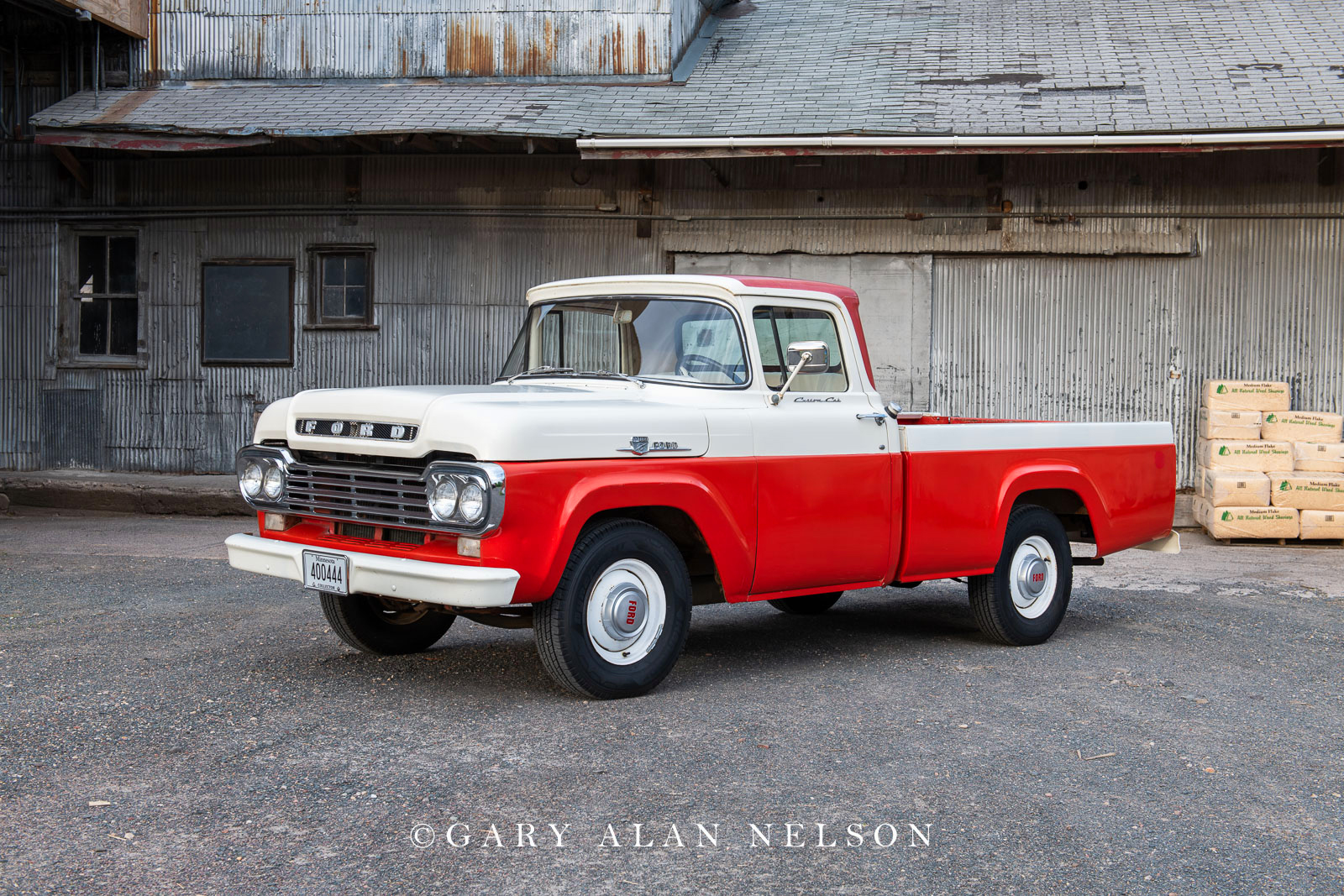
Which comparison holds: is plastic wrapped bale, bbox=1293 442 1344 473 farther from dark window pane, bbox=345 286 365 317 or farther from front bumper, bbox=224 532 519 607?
dark window pane, bbox=345 286 365 317

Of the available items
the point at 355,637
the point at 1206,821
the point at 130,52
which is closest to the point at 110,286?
the point at 130,52

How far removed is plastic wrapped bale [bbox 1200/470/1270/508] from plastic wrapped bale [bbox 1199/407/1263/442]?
1.61 ft

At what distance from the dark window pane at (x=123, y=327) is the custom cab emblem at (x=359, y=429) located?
979 centimetres

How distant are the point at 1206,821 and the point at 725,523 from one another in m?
2.31

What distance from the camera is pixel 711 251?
13289mm

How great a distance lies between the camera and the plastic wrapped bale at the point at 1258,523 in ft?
37.4

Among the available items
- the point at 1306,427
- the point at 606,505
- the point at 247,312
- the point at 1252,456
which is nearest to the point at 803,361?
the point at 606,505

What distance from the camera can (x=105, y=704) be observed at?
519cm

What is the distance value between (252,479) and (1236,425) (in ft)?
31.7

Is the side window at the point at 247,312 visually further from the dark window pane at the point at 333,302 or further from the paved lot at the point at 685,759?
the paved lot at the point at 685,759

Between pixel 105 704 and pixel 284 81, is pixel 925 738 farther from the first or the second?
pixel 284 81

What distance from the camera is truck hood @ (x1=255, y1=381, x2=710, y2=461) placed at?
484 centimetres

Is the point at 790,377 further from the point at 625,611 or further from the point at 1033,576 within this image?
the point at 1033,576

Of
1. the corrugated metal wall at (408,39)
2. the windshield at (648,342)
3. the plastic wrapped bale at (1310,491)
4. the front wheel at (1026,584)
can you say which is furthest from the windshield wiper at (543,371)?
the corrugated metal wall at (408,39)
